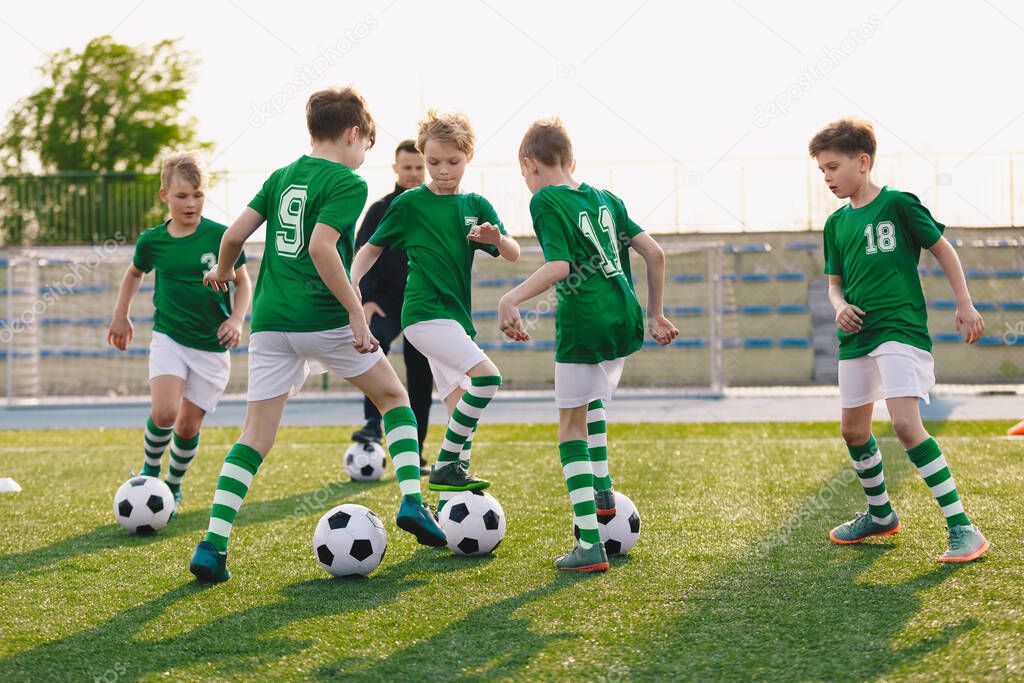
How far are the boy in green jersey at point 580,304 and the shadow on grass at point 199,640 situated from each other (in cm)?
69

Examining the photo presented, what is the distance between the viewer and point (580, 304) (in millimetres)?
3797

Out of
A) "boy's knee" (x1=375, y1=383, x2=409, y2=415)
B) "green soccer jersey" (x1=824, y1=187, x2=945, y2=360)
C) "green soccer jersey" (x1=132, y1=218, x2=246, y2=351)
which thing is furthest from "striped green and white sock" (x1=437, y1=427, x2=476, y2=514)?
"green soccer jersey" (x1=824, y1=187, x2=945, y2=360)

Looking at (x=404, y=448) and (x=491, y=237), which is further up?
(x=491, y=237)

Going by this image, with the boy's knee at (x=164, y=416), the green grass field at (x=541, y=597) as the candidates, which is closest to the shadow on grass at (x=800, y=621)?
the green grass field at (x=541, y=597)

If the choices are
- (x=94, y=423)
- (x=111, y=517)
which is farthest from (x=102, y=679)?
(x=94, y=423)

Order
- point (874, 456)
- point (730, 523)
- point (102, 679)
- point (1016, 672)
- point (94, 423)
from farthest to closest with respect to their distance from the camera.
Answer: point (94, 423), point (730, 523), point (874, 456), point (102, 679), point (1016, 672)

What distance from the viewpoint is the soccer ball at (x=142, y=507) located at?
4.71 m

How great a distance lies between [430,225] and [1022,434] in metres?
5.61

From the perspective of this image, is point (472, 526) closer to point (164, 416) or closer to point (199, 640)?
point (199, 640)

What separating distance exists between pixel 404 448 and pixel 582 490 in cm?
71

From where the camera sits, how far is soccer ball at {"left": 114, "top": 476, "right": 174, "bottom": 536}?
185 inches

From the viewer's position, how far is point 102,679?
107 inches

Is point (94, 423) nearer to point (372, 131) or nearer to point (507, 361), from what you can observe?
point (507, 361)

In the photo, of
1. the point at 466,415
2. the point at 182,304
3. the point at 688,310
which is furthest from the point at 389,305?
the point at 688,310
